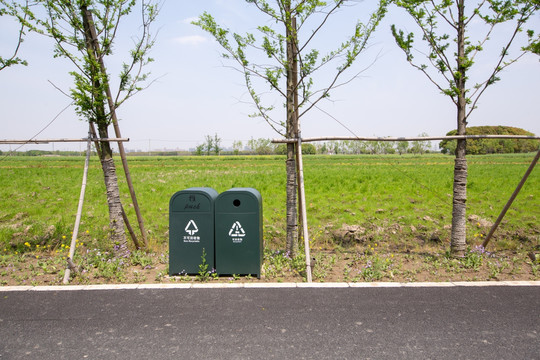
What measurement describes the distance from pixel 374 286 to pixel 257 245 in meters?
1.69

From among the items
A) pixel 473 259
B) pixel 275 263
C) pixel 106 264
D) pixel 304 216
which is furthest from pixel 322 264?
pixel 106 264

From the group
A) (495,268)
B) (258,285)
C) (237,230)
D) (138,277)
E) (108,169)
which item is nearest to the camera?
(258,285)

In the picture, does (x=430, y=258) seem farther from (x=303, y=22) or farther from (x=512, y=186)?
(x=512, y=186)

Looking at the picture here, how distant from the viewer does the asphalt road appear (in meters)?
3.38

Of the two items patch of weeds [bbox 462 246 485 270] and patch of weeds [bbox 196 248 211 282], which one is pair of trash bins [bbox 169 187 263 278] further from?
patch of weeds [bbox 462 246 485 270]

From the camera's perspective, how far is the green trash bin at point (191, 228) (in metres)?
5.47

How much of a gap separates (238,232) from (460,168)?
3735mm

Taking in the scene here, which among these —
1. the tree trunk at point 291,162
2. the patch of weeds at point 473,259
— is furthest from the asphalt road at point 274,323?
the tree trunk at point 291,162

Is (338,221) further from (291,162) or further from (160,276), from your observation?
(160,276)

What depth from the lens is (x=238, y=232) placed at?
5.45 m

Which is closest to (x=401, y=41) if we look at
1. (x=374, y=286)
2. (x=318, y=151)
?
(x=374, y=286)

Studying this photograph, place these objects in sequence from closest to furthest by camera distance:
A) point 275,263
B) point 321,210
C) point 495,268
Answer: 1. point 495,268
2. point 275,263
3. point 321,210

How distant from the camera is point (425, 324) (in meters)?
3.91

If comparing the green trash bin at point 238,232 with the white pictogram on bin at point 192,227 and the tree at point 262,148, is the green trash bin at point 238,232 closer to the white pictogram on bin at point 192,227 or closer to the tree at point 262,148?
the white pictogram on bin at point 192,227
